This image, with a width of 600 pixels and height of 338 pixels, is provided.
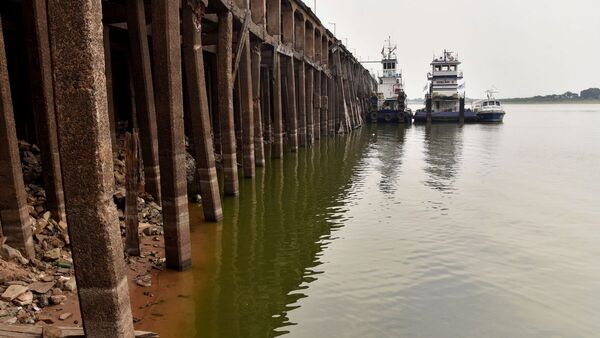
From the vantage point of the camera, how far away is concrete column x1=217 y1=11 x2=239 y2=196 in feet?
35.8

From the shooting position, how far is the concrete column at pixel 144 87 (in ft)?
29.0

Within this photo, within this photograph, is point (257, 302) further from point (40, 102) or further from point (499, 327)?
point (40, 102)

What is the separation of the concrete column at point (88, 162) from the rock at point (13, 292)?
177cm

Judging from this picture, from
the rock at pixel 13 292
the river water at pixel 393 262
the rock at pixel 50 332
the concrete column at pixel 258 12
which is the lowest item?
the river water at pixel 393 262

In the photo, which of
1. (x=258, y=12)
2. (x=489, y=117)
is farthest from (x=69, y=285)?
(x=489, y=117)

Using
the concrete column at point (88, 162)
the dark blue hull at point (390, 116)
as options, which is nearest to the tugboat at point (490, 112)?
the dark blue hull at point (390, 116)

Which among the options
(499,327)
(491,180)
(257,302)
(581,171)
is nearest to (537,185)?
(491,180)

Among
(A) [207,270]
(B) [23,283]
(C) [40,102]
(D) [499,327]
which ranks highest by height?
(C) [40,102]

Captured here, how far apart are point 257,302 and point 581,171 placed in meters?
18.1

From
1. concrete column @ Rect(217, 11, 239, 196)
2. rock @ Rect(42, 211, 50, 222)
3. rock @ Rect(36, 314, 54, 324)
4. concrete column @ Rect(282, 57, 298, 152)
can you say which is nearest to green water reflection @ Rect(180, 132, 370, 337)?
concrete column @ Rect(217, 11, 239, 196)

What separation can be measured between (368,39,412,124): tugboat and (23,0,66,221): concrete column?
137 ft

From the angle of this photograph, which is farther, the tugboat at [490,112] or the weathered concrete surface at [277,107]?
the tugboat at [490,112]

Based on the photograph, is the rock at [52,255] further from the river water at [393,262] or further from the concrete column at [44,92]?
the river water at [393,262]

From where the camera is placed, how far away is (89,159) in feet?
12.9
